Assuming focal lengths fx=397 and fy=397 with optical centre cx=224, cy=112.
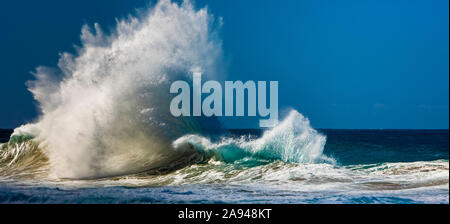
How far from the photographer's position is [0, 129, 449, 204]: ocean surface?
8.26 m

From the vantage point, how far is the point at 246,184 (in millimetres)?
10500

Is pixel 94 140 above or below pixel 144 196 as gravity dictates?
above

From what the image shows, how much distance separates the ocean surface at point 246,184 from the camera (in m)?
8.26

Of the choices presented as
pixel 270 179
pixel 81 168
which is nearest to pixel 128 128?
pixel 81 168

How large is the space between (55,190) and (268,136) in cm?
731
